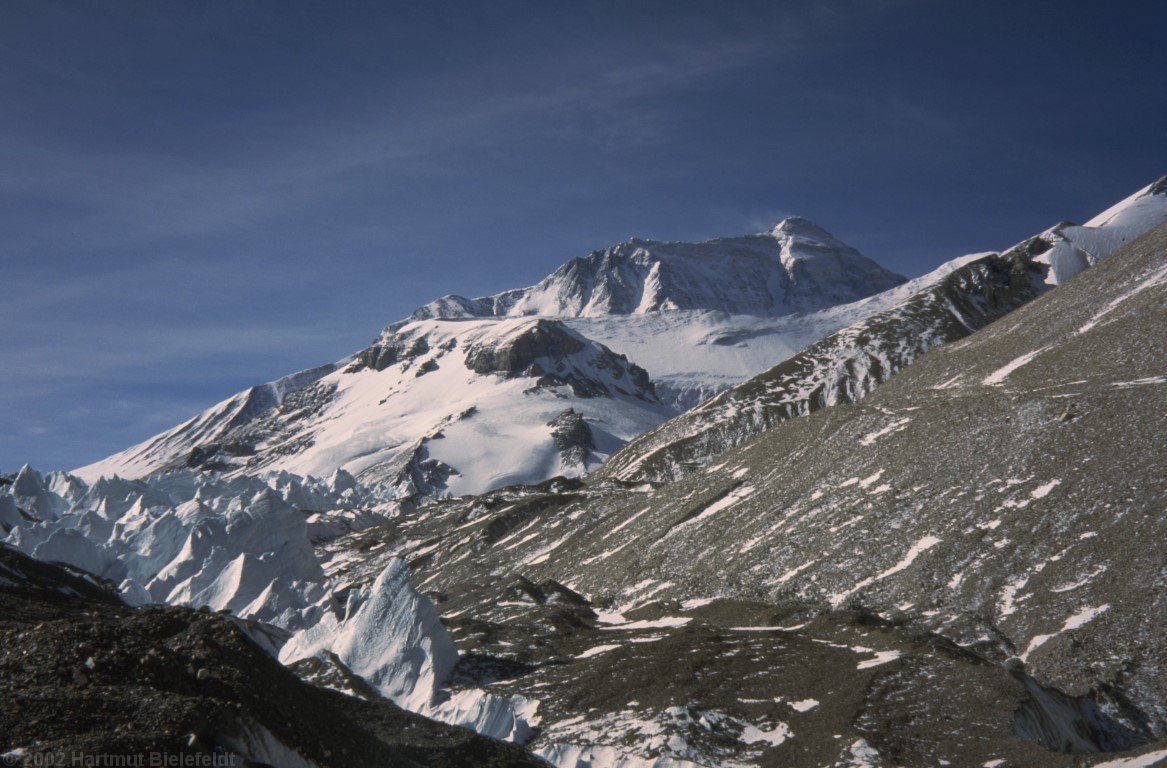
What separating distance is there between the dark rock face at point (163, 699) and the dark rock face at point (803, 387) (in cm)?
13079

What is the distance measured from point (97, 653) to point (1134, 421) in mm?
68094

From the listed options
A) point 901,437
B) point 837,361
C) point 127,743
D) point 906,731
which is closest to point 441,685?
point 906,731

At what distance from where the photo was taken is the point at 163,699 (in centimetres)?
2247

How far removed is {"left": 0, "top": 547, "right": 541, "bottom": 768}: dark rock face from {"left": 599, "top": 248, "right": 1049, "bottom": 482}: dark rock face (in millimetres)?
130789

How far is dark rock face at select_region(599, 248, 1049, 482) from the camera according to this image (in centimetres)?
16488

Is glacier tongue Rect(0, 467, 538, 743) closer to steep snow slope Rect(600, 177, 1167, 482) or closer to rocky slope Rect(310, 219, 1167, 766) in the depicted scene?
rocky slope Rect(310, 219, 1167, 766)

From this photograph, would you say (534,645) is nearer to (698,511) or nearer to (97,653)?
(698,511)

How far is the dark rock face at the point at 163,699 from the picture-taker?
2084 cm

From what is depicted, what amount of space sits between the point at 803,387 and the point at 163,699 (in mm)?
163751

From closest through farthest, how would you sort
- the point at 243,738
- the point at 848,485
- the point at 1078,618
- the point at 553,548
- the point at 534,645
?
the point at 243,738
the point at 1078,618
the point at 534,645
the point at 848,485
the point at 553,548

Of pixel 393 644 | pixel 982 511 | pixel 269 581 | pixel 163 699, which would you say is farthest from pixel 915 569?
pixel 269 581

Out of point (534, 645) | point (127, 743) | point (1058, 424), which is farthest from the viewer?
point (1058, 424)

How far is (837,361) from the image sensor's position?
18400 cm

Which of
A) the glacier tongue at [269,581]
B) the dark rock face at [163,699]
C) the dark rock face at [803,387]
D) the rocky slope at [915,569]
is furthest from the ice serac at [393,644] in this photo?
the dark rock face at [803,387]
